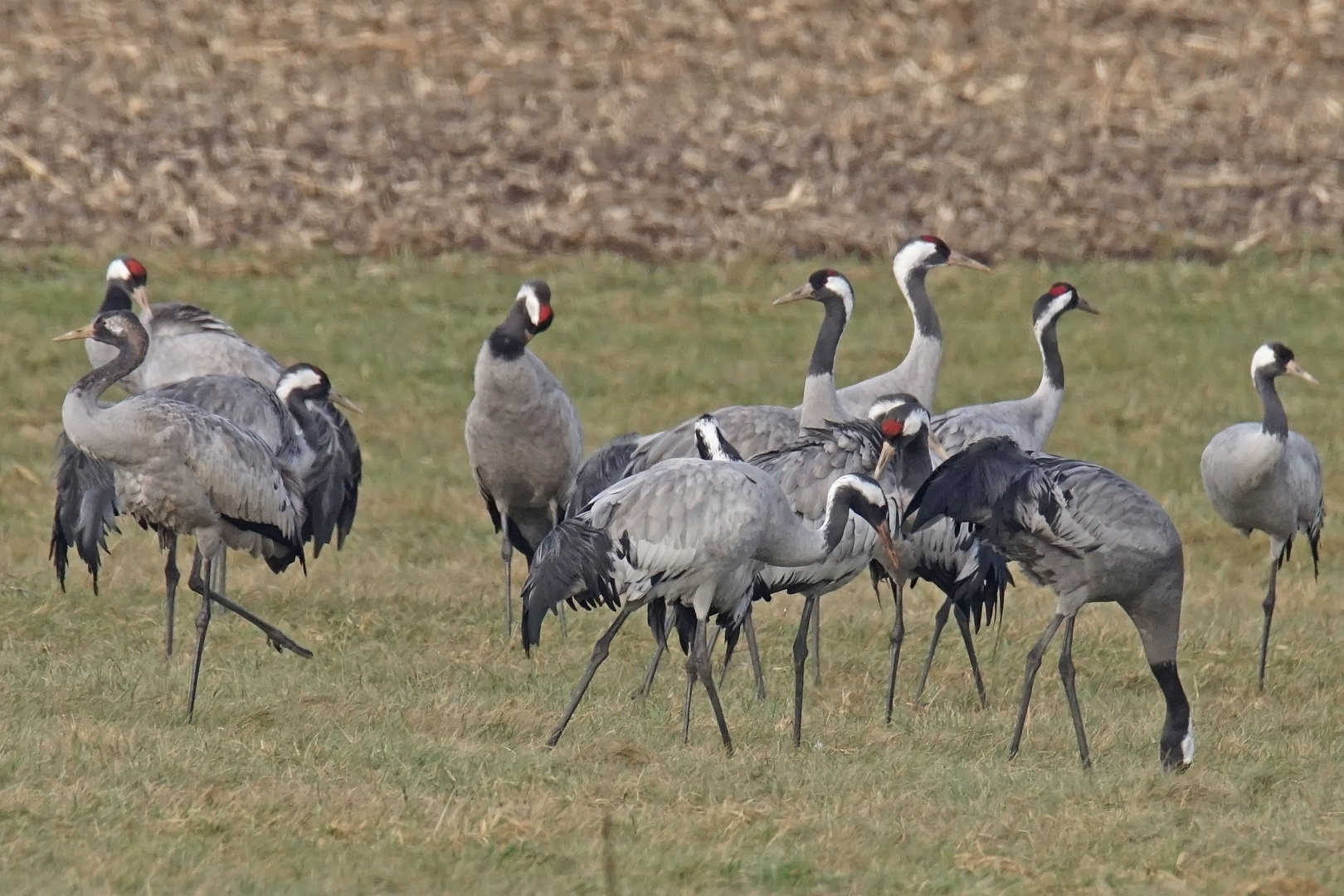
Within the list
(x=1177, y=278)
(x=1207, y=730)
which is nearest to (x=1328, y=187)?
(x=1177, y=278)

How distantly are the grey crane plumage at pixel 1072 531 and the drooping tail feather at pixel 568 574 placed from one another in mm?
1143

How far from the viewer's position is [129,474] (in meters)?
8.18

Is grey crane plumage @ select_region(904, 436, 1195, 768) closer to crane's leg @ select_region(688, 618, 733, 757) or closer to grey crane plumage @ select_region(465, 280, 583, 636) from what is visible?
crane's leg @ select_region(688, 618, 733, 757)

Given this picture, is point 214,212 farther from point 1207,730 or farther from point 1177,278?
point 1207,730

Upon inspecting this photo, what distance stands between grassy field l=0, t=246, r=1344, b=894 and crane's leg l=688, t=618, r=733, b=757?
0.56 ft

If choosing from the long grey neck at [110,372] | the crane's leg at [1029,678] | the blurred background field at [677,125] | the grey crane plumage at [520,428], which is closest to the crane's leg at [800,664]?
the crane's leg at [1029,678]

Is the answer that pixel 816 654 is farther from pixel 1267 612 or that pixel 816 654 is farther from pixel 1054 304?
pixel 1054 304

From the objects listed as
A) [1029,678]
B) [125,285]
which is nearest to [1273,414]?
[1029,678]

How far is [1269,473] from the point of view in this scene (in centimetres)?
959

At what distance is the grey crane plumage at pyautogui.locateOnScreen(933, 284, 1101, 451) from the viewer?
370 inches

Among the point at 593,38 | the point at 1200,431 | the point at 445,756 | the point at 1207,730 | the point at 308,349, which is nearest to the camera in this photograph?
the point at 445,756

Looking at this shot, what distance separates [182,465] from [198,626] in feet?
2.12

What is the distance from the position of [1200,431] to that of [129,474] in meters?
7.66

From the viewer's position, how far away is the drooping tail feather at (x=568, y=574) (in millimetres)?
7438
